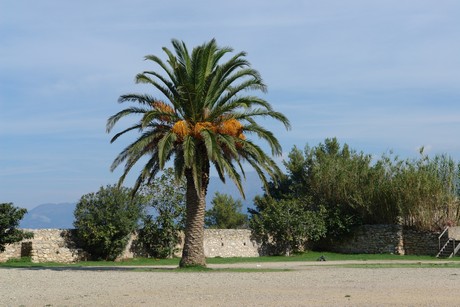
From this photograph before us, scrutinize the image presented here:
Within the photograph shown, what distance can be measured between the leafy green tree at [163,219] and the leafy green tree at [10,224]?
28.4ft

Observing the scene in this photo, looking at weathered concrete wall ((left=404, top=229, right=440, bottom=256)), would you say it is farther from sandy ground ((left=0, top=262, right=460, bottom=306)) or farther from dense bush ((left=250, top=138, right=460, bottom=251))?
sandy ground ((left=0, top=262, right=460, bottom=306))

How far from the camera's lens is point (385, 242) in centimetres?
4631

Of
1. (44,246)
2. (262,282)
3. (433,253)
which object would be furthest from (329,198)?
(262,282)

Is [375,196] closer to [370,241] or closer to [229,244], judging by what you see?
[370,241]

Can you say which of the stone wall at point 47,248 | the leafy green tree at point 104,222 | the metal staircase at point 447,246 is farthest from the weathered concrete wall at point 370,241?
the stone wall at point 47,248

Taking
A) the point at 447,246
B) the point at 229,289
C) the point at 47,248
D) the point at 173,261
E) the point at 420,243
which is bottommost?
the point at 229,289

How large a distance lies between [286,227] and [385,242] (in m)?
7.43

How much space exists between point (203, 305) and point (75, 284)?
6.93 metres

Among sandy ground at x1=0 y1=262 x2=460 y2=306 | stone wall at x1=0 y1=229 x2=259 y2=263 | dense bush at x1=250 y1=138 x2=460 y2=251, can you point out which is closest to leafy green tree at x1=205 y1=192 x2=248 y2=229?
dense bush at x1=250 y1=138 x2=460 y2=251

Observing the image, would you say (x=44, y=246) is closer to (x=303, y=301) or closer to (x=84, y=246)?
(x=84, y=246)

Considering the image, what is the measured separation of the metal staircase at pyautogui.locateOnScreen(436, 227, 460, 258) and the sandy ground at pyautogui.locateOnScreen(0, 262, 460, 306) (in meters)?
18.5

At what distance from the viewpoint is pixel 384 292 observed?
55.2ft

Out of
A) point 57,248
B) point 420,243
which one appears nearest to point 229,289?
point 57,248

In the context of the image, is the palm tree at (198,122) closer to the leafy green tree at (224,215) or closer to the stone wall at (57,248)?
the stone wall at (57,248)
